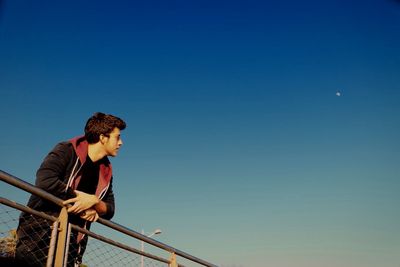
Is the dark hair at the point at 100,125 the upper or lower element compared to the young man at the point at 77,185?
upper

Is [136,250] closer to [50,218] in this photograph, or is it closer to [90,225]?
[90,225]

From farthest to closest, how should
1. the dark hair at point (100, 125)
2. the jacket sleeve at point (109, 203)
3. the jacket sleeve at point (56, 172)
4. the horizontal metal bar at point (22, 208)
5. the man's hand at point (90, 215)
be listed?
the dark hair at point (100, 125) < the jacket sleeve at point (109, 203) < the man's hand at point (90, 215) < the jacket sleeve at point (56, 172) < the horizontal metal bar at point (22, 208)

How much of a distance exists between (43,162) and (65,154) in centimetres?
17

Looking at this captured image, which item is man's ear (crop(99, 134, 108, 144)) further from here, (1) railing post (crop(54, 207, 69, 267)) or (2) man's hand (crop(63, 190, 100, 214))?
(1) railing post (crop(54, 207, 69, 267))

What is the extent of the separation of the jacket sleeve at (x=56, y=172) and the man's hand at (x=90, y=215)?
17cm

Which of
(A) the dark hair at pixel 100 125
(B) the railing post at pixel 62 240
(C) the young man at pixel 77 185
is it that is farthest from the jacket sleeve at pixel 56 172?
(A) the dark hair at pixel 100 125

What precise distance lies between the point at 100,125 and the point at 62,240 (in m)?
1.09

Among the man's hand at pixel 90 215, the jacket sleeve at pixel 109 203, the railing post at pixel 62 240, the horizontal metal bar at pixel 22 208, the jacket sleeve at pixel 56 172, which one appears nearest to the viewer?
the horizontal metal bar at pixel 22 208

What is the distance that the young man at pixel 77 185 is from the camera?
2.60 meters

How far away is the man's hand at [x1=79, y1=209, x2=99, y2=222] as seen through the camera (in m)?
2.77

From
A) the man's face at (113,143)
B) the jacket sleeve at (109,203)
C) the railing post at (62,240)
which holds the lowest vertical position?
the railing post at (62,240)

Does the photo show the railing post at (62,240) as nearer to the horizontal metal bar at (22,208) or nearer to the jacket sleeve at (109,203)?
the horizontal metal bar at (22,208)

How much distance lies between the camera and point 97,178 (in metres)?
3.18

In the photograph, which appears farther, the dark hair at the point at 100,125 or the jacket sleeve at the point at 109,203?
the dark hair at the point at 100,125
